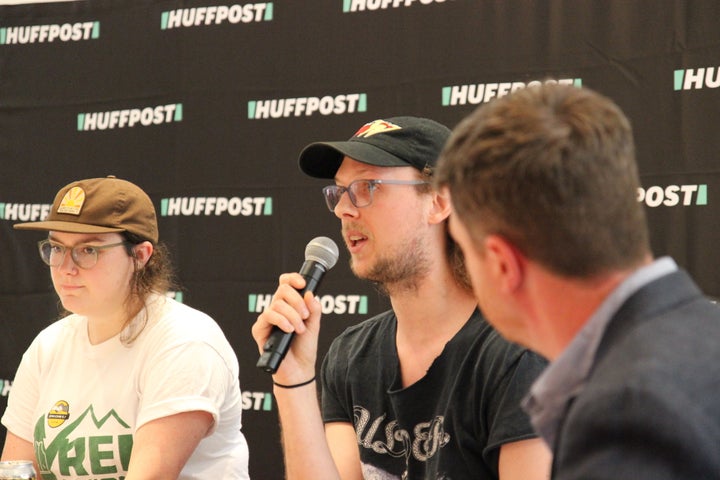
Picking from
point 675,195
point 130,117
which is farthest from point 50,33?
point 675,195

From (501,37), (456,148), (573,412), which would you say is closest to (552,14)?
(501,37)

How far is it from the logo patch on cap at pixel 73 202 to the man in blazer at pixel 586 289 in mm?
1533

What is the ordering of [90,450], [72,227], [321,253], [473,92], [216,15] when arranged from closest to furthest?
1. [321,253]
2. [90,450]
3. [72,227]
4. [473,92]
5. [216,15]

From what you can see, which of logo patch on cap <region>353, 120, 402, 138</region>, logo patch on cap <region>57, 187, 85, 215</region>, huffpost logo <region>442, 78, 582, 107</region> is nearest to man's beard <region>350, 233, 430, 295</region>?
logo patch on cap <region>353, 120, 402, 138</region>

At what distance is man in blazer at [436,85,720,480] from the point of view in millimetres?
711

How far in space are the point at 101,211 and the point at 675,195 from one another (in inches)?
67.1

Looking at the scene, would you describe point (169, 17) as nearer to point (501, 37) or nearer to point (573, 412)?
point (501, 37)

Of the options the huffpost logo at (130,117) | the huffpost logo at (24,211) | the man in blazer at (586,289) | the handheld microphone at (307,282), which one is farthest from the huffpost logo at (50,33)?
the man in blazer at (586,289)

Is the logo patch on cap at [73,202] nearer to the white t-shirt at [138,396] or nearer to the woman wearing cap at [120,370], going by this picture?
the woman wearing cap at [120,370]

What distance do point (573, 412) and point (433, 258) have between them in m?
1.00

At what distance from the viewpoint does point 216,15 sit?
3488 millimetres

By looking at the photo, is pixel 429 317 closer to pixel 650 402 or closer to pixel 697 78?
pixel 650 402

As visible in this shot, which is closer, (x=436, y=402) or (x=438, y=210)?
(x=436, y=402)

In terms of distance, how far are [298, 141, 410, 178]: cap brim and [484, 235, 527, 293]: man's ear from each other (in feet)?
2.77
